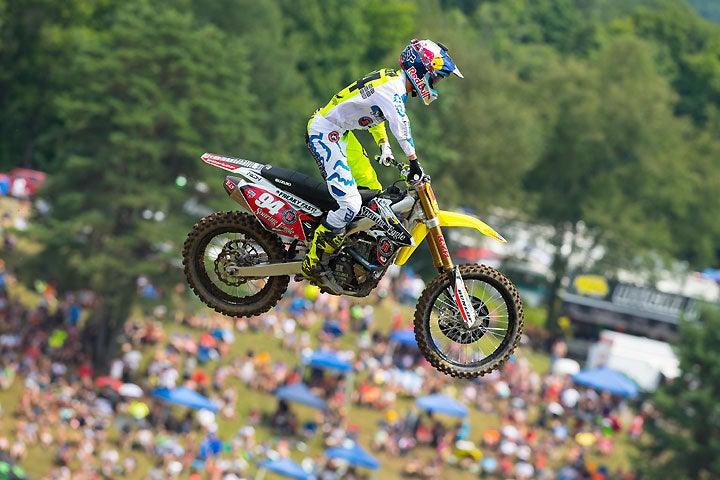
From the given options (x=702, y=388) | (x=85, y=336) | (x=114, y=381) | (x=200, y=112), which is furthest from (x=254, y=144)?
(x=702, y=388)

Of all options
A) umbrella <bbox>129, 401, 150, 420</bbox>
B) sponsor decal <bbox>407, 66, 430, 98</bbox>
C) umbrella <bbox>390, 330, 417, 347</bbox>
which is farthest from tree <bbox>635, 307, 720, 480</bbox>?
sponsor decal <bbox>407, 66, 430, 98</bbox>

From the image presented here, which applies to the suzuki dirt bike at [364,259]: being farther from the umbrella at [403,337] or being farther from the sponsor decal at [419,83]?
the umbrella at [403,337]

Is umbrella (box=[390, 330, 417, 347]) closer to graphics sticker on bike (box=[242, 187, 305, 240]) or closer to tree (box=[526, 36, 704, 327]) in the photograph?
tree (box=[526, 36, 704, 327])

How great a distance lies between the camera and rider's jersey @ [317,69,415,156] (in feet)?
47.7

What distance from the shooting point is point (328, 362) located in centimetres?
4700

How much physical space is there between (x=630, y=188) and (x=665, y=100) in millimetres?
6505

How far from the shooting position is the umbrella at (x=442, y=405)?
4616cm

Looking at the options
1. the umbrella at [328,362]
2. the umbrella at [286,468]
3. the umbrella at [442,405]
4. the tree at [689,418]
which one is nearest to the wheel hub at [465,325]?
the umbrella at [286,468]

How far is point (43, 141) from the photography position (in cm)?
5403

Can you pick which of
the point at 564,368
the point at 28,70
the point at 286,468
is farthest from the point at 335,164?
the point at 28,70

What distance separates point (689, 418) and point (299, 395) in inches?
656

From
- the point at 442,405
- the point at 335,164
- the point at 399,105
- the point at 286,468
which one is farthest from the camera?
the point at 442,405

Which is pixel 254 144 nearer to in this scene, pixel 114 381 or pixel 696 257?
pixel 114 381

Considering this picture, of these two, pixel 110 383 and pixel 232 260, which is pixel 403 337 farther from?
pixel 232 260
